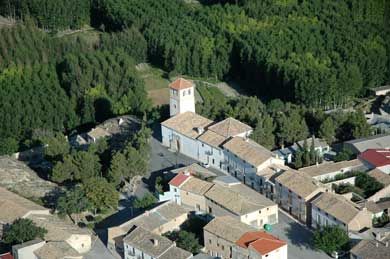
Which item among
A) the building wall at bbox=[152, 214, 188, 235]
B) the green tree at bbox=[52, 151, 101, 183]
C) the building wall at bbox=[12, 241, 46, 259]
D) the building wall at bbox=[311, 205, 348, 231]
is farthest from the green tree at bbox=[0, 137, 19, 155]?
the building wall at bbox=[311, 205, 348, 231]

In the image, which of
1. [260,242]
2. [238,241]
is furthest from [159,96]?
[260,242]

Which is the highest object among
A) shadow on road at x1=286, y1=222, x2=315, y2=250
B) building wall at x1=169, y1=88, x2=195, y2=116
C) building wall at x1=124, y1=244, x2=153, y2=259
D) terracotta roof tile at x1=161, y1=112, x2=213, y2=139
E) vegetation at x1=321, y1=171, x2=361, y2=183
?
building wall at x1=169, y1=88, x2=195, y2=116

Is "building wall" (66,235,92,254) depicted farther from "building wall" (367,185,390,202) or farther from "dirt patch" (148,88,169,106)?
"dirt patch" (148,88,169,106)

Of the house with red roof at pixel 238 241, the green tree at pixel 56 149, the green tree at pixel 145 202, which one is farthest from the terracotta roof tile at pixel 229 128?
the house with red roof at pixel 238 241

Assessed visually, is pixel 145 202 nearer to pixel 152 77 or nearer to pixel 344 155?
pixel 344 155

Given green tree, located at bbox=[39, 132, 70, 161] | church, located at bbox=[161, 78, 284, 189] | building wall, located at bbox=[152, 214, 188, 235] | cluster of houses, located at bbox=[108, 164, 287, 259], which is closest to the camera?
cluster of houses, located at bbox=[108, 164, 287, 259]

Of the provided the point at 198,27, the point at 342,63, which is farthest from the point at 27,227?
the point at 198,27
